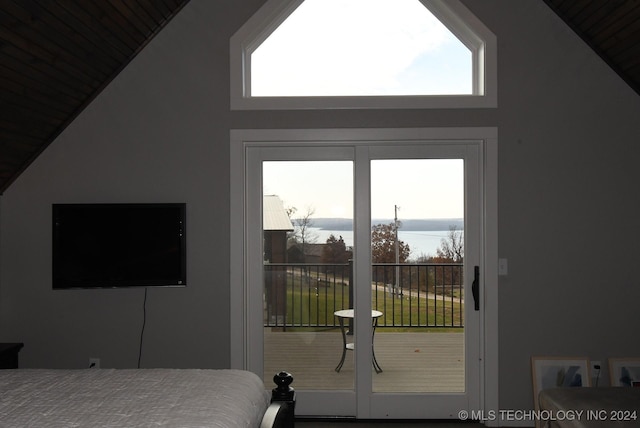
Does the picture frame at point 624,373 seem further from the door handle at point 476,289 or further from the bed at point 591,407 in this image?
the door handle at point 476,289

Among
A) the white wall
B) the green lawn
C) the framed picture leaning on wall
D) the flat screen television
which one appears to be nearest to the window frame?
the white wall

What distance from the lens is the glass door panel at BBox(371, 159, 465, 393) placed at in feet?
13.1

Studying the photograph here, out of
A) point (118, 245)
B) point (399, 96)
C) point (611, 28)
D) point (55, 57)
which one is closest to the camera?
point (55, 57)

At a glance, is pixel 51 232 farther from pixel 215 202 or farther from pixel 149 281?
pixel 215 202

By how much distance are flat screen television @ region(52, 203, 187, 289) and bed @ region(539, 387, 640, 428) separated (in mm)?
2403

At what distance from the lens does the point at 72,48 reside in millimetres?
3213

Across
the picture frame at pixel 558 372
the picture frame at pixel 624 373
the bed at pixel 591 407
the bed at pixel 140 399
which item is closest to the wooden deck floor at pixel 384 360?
the picture frame at pixel 558 372

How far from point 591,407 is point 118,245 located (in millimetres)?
2966

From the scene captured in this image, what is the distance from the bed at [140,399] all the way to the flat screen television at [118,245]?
47.7 inches

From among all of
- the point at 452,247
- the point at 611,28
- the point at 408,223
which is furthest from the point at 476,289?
the point at 611,28

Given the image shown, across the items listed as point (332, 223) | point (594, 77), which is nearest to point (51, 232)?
point (332, 223)

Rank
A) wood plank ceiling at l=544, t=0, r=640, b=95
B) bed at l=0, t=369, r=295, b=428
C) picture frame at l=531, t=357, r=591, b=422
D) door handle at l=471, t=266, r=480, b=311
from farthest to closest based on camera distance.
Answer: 1. door handle at l=471, t=266, r=480, b=311
2. picture frame at l=531, t=357, r=591, b=422
3. wood plank ceiling at l=544, t=0, r=640, b=95
4. bed at l=0, t=369, r=295, b=428

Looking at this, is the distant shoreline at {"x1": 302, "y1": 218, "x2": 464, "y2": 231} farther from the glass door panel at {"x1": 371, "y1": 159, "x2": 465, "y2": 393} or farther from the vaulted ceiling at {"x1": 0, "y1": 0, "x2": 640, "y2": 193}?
the vaulted ceiling at {"x1": 0, "y1": 0, "x2": 640, "y2": 193}

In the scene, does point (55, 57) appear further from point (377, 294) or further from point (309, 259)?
point (377, 294)
